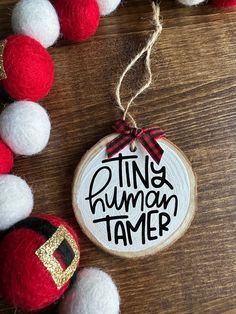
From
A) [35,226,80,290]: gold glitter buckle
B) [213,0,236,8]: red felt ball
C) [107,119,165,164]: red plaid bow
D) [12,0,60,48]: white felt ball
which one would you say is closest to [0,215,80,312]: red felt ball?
[35,226,80,290]: gold glitter buckle

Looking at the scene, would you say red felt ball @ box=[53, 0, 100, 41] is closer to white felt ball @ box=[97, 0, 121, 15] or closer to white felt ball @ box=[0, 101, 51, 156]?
white felt ball @ box=[97, 0, 121, 15]

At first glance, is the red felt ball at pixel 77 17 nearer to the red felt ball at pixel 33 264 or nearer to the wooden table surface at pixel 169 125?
the wooden table surface at pixel 169 125

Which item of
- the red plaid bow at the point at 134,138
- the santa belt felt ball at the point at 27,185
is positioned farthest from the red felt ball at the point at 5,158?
the red plaid bow at the point at 134,138

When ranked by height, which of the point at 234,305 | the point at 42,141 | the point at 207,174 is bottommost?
the point at 234,305

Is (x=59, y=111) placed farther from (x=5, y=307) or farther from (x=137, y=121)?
(x=5, y=307)

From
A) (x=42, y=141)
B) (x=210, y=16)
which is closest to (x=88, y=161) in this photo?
(x=42, y=141)
